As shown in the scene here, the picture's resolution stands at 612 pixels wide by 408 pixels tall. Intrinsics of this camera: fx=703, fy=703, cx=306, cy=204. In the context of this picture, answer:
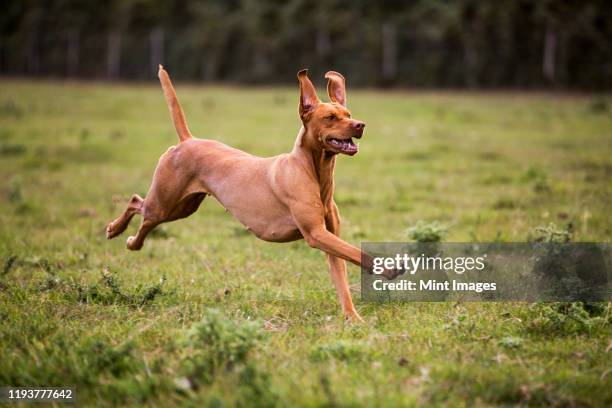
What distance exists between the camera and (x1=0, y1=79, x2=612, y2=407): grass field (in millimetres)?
4016

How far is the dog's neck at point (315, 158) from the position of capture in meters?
5.52

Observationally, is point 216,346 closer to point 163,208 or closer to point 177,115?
point 163,208

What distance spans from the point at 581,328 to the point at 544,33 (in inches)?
1226

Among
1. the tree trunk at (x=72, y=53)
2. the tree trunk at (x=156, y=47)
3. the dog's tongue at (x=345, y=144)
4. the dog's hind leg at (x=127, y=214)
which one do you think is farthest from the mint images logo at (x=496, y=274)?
the tree trunk at (x=72, y=53)

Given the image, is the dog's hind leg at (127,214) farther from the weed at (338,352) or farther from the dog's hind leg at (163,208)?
the weed at (338,352)

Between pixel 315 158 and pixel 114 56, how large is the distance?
4552cm

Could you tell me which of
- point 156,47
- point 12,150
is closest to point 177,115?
point 12,150

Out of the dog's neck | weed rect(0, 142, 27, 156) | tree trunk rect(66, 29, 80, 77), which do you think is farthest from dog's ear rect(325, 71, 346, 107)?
tree trunk rect(66, 29, 80, 77)

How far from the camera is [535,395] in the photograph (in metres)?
3.90

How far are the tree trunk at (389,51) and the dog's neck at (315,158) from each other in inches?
1283

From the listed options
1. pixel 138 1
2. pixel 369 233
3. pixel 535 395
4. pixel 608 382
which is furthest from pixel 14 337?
pixel 138 1

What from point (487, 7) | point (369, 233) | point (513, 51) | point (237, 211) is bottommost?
point (369, 233)

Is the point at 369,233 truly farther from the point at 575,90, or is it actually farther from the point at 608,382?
the point at 575,90

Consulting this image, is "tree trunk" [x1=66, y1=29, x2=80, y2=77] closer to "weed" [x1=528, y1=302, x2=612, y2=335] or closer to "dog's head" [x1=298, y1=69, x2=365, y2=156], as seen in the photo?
"dog's head" [x1=298, y1=69, x2=365, y2=156]
